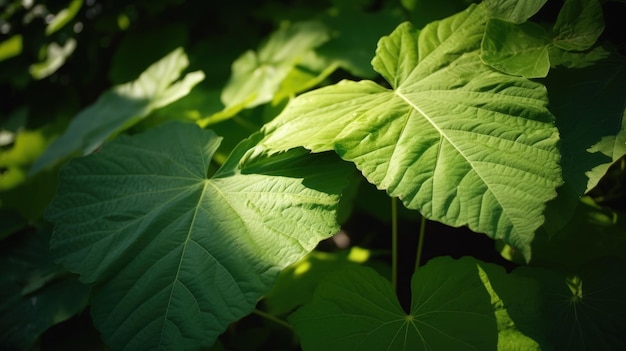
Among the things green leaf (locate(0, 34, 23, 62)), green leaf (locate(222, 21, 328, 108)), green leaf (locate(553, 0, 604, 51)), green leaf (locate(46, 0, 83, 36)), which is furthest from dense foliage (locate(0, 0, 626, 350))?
green leaf (locate(0, 34, 23, 62))

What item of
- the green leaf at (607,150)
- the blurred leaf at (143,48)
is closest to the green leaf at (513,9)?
the green leaf at (607,150)

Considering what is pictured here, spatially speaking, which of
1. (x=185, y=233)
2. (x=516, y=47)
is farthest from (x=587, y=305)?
(x=185, y=233)

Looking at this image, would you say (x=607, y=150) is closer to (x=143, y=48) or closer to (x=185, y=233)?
(x=185, y=233)

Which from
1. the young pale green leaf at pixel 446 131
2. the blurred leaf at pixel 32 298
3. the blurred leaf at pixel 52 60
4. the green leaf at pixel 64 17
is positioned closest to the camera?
the young pale green leaf at pixel 446 131

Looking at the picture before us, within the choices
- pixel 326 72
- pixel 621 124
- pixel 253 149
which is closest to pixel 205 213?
pixel 253 149

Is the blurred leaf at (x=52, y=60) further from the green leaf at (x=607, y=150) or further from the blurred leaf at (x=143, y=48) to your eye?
the green leaf at (x=607, y=150)

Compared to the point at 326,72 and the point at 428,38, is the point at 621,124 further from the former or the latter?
the point at 326,72
